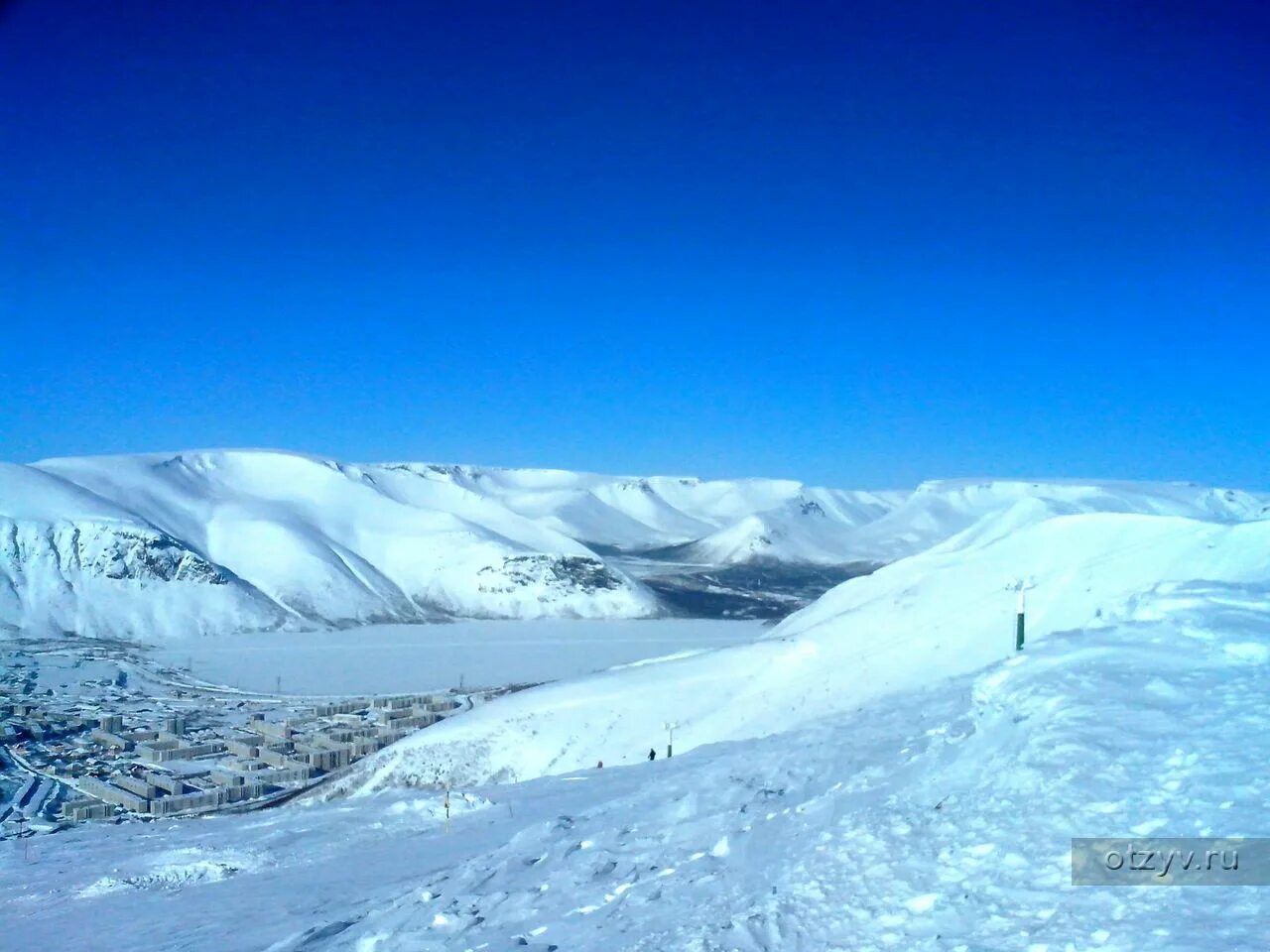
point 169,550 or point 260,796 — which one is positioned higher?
point 169,550

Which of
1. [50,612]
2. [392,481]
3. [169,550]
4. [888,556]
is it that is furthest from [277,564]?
[888,556]

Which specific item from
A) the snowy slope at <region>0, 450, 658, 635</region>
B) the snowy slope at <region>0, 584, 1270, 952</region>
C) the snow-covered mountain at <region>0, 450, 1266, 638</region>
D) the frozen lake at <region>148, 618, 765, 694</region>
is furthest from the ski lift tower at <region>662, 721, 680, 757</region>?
the snowy slope at <region>0, 450, 658, 635</region>

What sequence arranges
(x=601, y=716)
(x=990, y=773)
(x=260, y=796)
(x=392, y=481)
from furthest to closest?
1. (x=392, y=481)
2. (x=260, y=796)
3. (x=601, y=716)
4. (x=990, y=773)

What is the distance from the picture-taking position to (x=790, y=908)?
5.18 meters

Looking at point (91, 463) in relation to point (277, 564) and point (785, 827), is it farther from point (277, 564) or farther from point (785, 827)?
point (785, 827)

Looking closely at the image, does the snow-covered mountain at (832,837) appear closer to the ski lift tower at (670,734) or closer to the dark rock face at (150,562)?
the ski lift tower at (670,734)

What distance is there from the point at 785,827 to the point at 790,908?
168 cm

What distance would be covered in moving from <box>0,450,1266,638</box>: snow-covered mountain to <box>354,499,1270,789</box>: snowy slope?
27937 millimetres

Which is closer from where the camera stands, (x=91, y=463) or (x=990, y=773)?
(x=990, y=773)

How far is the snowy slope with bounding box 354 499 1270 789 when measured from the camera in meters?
16.7

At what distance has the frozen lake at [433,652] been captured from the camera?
169ft

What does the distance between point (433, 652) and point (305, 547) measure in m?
26.6

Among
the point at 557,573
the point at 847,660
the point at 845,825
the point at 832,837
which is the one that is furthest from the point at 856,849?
the point at 557,573

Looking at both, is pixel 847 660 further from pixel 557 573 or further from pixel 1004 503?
pixel 1004 503
